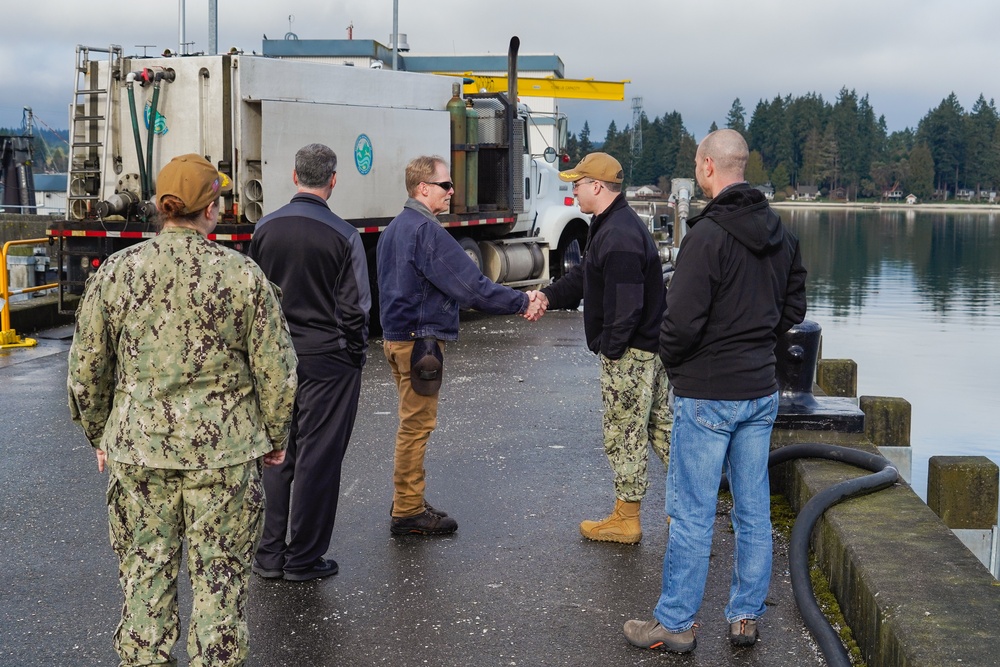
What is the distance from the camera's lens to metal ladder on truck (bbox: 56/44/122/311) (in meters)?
13.4

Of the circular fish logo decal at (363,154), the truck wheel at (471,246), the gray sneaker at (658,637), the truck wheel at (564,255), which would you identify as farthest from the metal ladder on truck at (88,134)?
the gray sneaker at (658,637)

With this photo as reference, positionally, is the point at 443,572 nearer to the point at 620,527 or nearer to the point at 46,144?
the point at 620,527

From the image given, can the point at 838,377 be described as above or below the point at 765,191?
below

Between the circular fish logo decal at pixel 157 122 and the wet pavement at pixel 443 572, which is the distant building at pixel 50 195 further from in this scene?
the wet pavement at pixel 443 572

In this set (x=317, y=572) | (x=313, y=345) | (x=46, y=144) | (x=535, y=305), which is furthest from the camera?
(x=46, y=144)

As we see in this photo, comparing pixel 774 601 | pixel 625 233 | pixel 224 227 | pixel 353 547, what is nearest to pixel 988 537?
pixel 774 601

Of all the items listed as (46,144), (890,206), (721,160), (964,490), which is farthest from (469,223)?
(890,206)

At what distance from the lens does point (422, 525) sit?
6266 millimetres

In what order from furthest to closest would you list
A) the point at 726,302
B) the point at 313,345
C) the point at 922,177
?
the point at 922,177 < the point at 313,345 < the point at 726,302

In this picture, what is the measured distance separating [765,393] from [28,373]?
8.85m

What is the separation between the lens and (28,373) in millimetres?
11578

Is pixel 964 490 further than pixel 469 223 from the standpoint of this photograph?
No

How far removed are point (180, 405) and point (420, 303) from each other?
8.02 feet

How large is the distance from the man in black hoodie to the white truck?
27.8 ft
